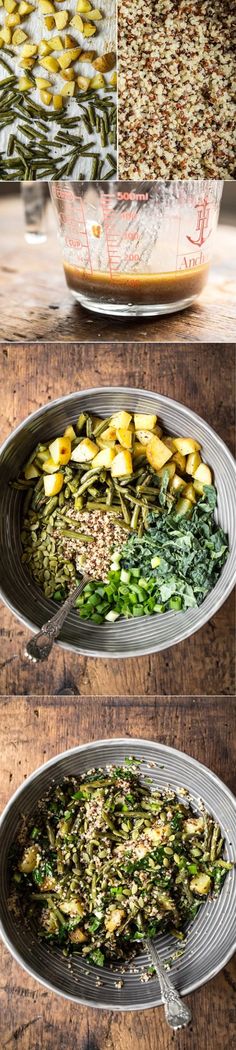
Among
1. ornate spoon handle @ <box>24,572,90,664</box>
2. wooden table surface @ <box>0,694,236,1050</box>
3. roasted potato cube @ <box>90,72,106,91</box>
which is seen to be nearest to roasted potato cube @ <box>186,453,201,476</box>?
ornate spoon handle @ <box>24,572,90,664</box>

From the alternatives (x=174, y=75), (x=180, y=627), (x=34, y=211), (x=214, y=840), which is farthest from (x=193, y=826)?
(x=174, y=75)

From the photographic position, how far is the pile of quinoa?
1069 mm

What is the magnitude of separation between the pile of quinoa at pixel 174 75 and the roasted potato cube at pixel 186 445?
1.28ft

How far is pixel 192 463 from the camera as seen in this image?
3.87 feet

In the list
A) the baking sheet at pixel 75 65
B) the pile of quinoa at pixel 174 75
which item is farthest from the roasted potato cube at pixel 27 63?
the pile of quinoa at pixel 174 75

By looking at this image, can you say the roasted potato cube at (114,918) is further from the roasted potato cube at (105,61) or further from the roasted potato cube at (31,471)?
the roasted potato cube at (105,61)

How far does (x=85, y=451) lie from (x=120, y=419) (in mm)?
71

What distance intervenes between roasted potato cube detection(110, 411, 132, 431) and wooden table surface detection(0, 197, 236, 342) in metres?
0.12

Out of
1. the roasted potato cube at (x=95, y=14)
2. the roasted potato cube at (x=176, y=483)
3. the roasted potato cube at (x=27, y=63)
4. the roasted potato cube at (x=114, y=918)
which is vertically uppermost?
the roasted potato cube at (x=95, y=14)

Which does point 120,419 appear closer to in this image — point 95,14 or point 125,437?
point 125,437

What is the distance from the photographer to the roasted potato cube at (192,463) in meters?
1.18

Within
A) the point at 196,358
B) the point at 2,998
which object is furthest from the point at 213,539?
the point at 2,998

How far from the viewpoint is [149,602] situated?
1.18 m

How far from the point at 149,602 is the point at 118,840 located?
1.24 ft
